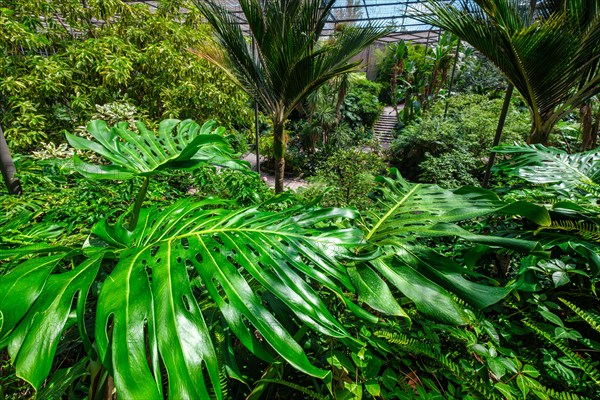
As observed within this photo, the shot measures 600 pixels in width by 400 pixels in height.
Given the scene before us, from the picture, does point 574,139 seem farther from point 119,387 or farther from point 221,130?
point 119,387

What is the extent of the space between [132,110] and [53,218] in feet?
7.12

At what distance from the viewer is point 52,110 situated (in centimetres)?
337

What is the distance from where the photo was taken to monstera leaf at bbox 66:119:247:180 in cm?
93

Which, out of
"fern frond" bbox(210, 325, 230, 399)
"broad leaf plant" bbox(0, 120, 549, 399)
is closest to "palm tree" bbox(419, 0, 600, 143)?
"broad leaf plant" bbox(0, 120, 549, 399)

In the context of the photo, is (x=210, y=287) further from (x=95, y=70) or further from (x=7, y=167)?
(x=95, y=70)

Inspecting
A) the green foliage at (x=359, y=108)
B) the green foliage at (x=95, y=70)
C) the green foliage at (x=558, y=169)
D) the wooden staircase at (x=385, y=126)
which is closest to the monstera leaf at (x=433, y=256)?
the green foliage at (x=558, y=169)

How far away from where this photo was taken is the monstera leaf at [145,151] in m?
0.93

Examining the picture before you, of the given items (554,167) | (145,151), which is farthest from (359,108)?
(145,151)

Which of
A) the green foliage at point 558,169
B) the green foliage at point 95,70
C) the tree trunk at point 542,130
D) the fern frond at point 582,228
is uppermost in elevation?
the green foliage at point 95,70

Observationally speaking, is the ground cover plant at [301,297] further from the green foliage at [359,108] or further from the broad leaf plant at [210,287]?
the green foliage at [359,108]

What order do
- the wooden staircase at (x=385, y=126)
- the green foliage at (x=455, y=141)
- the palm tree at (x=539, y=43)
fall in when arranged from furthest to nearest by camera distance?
1. the wooden staircase at (x=385, y=126)
2. the green foliage at (x=455, y=141)
3. the palm tree at (x=539, y=43)

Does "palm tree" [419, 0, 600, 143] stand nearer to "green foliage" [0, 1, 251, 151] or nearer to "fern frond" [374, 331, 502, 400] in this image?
"fern frond" [374, 331, 502, 400]

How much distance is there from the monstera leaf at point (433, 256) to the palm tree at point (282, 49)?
201cm

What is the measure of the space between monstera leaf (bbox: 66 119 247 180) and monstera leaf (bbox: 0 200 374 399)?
252 millimetres
